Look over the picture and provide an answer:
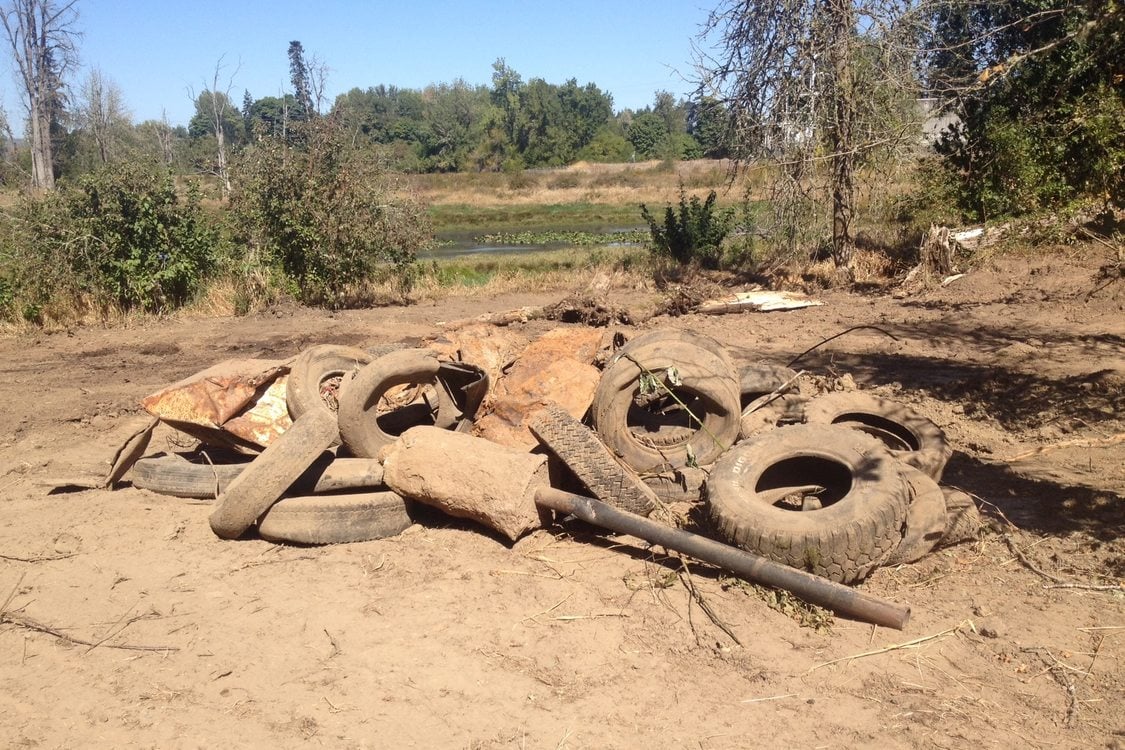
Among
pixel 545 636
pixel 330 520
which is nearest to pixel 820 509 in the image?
pixel 545 636

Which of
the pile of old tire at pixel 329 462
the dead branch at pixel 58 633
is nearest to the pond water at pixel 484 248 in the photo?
the pile of old tire at pixel 329 462

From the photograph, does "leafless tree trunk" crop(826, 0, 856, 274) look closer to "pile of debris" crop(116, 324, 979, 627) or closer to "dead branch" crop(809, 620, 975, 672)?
"pile of debris" crop(116, 324, 979, 627)

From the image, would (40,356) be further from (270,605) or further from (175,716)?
(175,716)

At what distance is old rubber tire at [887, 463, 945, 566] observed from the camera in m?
5.17

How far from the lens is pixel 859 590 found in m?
4.91

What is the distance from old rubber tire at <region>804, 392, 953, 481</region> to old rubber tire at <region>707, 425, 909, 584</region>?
0.71 meters

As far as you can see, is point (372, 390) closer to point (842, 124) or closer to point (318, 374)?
point (318, 374)

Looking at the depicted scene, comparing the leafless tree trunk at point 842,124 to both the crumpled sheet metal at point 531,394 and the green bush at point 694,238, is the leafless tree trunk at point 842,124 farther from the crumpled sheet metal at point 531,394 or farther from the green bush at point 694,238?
the crumpled sheet metal at point 531,394

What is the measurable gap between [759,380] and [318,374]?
3.63m

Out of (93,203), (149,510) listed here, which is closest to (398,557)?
(149,510)

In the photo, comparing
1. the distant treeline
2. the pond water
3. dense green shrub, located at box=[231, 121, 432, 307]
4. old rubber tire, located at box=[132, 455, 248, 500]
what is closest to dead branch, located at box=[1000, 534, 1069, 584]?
old rubber tire, located at box=[132, 455, 248, 500]

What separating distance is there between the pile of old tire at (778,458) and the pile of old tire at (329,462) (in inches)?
49.9

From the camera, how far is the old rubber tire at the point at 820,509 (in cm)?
481

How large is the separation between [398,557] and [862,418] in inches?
147
